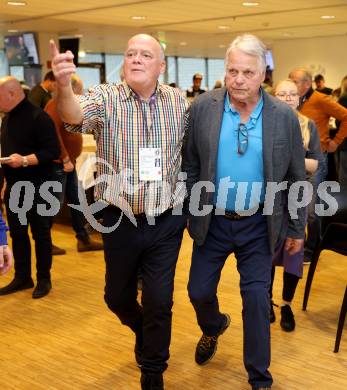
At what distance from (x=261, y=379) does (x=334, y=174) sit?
4.72 metres

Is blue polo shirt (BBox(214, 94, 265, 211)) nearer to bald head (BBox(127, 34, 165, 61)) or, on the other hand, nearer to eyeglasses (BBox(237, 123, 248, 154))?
eyeglasses (BBox(237, 123, 248, 154))

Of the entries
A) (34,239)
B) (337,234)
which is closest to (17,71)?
(34,239)

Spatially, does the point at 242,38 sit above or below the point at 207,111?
above

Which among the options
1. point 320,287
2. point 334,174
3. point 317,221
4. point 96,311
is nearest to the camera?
point 96,311

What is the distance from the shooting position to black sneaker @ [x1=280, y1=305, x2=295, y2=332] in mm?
3439

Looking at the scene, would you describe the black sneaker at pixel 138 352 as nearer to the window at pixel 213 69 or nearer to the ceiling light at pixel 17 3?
the ceiling light at pixel 17 3

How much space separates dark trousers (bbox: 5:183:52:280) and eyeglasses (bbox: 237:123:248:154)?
6.84ft

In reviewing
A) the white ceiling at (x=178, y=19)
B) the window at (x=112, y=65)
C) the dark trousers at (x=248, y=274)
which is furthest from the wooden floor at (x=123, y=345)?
the window at (x=112, y=65)

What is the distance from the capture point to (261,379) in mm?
2588

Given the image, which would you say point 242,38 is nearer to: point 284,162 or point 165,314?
point 284,162

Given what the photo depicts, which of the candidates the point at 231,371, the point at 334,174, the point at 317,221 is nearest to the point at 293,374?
the point at 231,371

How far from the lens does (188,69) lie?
2205cm

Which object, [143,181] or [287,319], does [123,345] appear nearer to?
[287,319]

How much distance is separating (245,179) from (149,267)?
59 cm
